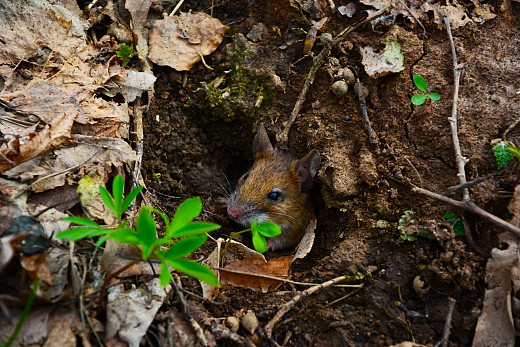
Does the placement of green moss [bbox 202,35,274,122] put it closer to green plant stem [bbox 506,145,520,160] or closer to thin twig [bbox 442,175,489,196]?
thin twig [bbox 442,175,489,196]

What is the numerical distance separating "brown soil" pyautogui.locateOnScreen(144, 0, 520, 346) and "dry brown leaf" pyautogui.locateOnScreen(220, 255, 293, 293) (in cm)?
10

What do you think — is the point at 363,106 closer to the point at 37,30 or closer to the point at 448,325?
the point at 448,325

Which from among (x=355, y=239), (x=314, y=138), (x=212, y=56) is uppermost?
(x=212, y=56)

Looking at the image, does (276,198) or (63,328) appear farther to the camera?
(276,198)

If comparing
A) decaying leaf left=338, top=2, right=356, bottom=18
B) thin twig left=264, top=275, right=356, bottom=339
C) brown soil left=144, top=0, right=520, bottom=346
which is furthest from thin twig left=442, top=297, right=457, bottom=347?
decaying leaf left=338, top=2, right=356, bottom=18

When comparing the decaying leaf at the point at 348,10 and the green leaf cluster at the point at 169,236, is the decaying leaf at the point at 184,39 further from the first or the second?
the green leaf cluster at the point at 169,236

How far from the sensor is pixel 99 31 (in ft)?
14.8

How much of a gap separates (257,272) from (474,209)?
1555 millimetres

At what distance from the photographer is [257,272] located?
3428 mm

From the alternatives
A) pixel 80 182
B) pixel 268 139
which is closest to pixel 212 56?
pixel 268 139

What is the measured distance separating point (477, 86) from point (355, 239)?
165 centimetres

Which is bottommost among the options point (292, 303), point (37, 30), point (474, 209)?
point (292, 303)

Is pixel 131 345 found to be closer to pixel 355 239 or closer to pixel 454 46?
pixel 355 239

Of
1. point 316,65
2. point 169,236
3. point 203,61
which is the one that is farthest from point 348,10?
point 169,236
